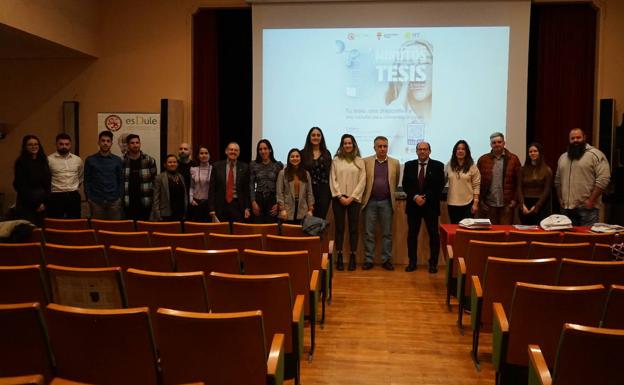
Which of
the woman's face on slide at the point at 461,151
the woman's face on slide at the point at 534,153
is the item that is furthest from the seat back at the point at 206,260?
the woman's face on slide at the point at 534,153

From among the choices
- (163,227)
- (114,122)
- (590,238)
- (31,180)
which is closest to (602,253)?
(590,238)

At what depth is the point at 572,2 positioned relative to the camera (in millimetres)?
7008

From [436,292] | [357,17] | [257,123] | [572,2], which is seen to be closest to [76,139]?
[257,123]

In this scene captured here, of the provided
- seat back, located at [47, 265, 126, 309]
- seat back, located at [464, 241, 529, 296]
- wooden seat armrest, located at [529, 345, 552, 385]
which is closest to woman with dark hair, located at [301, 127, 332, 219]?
seat back, located at [464, 241, 529, 296]

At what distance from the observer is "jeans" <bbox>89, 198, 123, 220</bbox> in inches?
232

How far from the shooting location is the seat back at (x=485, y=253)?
3648mm

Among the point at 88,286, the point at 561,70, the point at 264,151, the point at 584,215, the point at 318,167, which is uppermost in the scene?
the point at 561,70

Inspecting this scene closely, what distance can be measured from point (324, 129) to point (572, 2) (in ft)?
12.8

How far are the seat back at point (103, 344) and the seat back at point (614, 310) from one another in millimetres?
2160

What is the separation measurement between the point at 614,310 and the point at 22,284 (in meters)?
3.10

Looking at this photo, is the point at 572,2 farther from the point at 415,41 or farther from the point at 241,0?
the point at 241,0

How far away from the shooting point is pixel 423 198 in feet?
19.3

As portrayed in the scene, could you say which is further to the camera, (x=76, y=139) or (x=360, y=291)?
(x=76, y=139)

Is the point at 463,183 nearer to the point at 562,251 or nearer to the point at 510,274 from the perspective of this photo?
the point at 562,251
